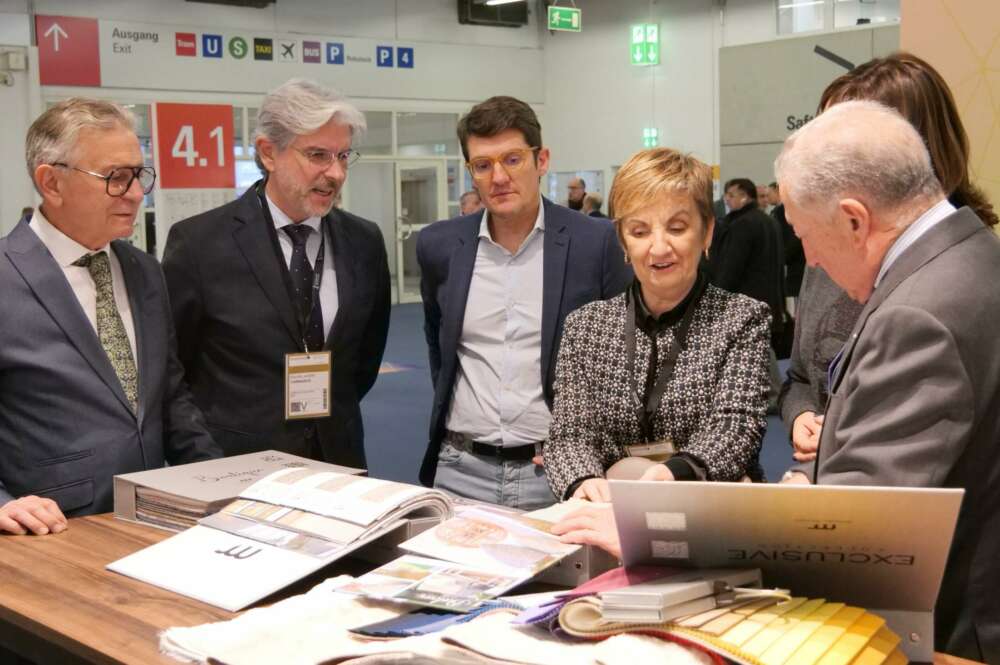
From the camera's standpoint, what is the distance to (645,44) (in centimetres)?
1623

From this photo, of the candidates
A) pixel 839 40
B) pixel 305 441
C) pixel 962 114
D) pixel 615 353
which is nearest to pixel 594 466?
pixel 615 353

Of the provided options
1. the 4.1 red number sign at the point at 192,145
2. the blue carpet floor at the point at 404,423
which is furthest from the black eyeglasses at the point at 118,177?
the 4.1 red number sign at the point at 192,145

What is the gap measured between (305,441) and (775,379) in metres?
1.28

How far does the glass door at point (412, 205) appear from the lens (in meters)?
16.5

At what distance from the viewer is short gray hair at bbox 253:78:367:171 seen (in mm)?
2852

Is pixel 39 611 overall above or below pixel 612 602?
below

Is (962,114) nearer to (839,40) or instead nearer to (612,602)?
(612,602)

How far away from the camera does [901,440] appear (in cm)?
146

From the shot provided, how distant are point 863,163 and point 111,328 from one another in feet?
5.71

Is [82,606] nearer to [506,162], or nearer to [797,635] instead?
[797,635]

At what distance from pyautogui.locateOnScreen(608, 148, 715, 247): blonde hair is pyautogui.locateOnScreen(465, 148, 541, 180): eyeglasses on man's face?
562 millimetres

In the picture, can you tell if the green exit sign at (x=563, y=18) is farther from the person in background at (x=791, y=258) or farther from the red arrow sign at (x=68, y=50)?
the red arrow sign at (x=68, y=50)

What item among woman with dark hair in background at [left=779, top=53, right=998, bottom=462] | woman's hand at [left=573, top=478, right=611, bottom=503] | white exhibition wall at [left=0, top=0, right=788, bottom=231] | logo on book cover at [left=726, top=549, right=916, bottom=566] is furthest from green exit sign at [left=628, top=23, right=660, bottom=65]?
logo on book cover at [left=726, top=549, right=916, bottom=566]

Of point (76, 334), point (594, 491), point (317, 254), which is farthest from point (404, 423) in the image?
point (594, 491)
